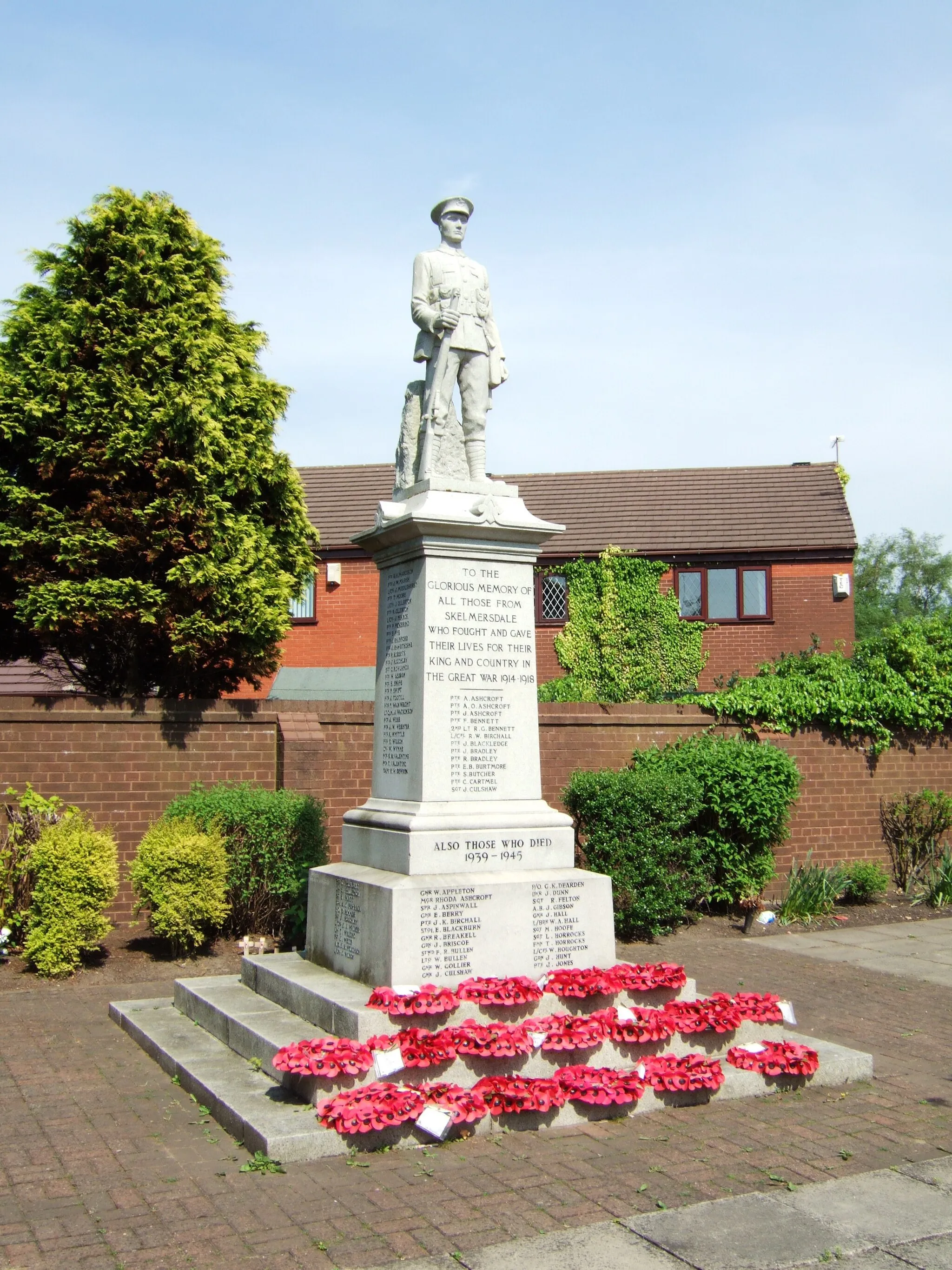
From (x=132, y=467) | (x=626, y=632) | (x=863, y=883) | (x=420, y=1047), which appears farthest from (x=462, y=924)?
(x=626, y=632)

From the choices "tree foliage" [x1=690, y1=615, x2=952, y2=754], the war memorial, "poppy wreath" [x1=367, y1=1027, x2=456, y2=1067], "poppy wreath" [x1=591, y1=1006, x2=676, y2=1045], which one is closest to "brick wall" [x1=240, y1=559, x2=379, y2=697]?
"tree foliage" [x1=690, y1=615, x2=952, y2=754]

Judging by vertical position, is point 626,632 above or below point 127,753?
above

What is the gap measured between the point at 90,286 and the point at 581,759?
302 inches

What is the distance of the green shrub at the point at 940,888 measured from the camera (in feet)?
45.8

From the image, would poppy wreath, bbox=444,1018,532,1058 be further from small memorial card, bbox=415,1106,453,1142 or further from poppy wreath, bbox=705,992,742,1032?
poppy wreath, bbox=705,992,742,1032

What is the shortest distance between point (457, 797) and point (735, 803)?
20.3 feet

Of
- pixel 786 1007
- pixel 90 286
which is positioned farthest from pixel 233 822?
pixel 90 286

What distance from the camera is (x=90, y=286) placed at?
12.5m

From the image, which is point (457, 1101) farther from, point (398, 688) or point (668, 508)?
point (668, 508)

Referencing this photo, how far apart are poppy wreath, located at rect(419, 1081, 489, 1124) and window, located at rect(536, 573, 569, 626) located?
17.5 meters

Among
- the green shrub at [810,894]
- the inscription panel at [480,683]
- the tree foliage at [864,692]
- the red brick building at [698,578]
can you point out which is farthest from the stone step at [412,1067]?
the red brick building at [698,578]

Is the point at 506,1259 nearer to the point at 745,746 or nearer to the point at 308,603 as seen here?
the point at 745,746

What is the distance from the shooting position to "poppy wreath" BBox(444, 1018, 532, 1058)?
238 inches

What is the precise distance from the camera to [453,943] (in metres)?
→ 6.83
